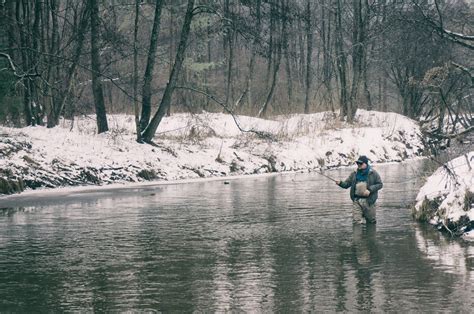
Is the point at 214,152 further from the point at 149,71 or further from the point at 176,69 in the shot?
the point at 149,71

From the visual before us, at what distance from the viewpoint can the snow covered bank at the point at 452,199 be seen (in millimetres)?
16969

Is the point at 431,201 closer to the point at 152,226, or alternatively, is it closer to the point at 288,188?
the point at 152,226

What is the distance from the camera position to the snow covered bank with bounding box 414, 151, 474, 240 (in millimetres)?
→ 16969

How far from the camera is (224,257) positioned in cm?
1464

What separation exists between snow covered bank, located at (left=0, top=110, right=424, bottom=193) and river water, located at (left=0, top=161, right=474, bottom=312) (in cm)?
380

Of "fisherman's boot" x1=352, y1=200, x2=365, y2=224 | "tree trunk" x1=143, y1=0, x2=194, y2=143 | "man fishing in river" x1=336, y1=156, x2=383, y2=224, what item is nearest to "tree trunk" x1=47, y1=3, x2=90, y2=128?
"tree trunk" x1=143, y1=0, x2=194, y2=143

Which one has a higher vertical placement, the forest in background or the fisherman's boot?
the forest in background

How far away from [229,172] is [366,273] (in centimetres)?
2083

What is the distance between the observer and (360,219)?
1867cm

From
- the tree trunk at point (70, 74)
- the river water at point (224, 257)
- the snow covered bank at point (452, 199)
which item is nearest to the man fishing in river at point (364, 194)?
the river water at point (224, 257)

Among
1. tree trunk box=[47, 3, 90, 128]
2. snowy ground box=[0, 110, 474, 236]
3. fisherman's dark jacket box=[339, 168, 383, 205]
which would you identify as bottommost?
fisherman's dark jacket box=[339, 168, 383, 205]

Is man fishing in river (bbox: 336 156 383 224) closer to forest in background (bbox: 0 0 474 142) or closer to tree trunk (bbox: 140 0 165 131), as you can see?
forest in background (bbox: 0 0 474 142)

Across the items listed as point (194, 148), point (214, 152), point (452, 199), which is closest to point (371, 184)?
point (452, 199)

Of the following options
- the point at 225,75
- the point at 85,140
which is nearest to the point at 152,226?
the point at 85,140
